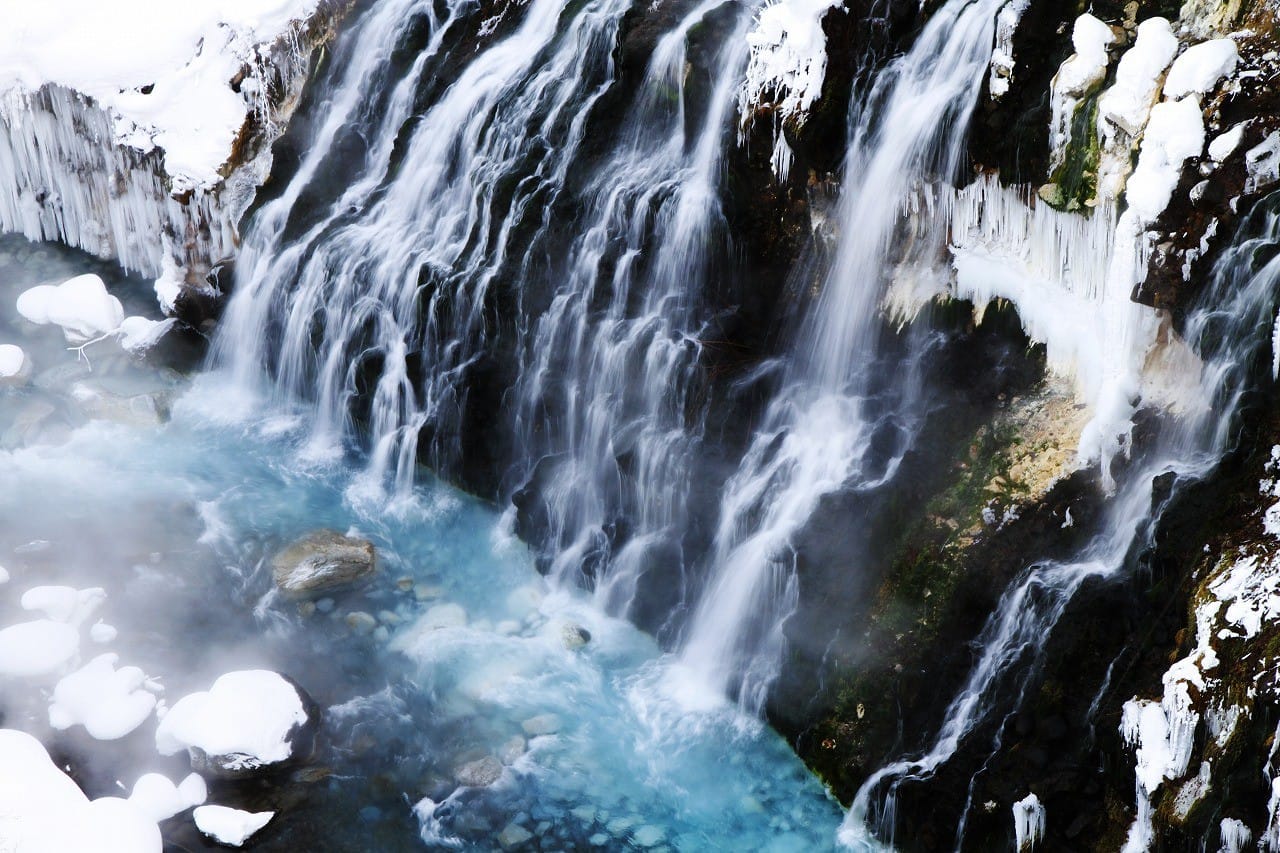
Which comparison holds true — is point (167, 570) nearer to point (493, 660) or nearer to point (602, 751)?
point (493, 660)

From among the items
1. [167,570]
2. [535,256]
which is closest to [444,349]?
[535,256]

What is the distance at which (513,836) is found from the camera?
6.43 m

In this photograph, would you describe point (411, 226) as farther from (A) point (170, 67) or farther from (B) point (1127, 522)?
(B) point (1127, 522)

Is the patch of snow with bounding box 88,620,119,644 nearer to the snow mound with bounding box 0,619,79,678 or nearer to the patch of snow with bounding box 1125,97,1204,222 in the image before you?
the snow mound with bounding box 0,619,79,678

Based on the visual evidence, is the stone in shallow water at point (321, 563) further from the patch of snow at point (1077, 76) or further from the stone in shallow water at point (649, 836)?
the patch of snow at point (1077, 76)

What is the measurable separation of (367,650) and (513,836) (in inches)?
79.5

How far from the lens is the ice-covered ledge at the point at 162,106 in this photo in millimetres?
11391

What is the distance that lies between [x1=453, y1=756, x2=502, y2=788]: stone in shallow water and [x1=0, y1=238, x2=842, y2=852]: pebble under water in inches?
0.6

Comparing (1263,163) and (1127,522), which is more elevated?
(1263,163)

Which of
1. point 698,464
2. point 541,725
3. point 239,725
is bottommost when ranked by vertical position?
point 239,725

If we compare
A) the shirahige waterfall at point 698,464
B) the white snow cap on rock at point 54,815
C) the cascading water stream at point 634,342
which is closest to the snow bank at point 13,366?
the shirahige waterfall at point 698,464

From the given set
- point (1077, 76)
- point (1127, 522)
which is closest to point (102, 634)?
point (1127, 522)

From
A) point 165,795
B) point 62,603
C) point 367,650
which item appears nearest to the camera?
point 165,795

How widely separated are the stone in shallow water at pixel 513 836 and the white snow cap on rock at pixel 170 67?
7.83 meters
